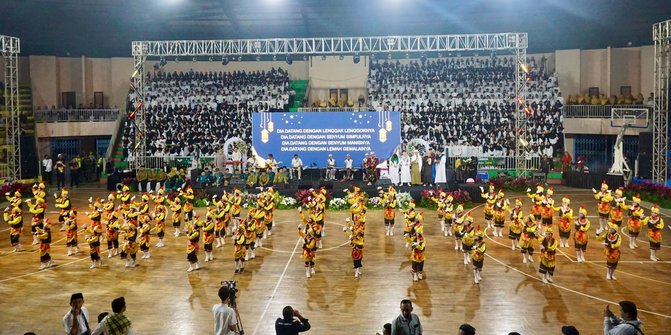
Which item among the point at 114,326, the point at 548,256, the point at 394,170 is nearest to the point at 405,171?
the point at 394,170

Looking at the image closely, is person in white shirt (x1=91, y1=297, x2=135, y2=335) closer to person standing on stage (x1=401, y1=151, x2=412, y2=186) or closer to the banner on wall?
person standing on stage (x1=401, y1=151, x2=412, y2=186)

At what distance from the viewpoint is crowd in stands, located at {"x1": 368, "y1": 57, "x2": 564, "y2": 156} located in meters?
37.8

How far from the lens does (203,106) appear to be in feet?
133

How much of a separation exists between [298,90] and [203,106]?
6305 mm

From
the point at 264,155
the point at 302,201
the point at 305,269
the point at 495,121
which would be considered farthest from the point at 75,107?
the point at 305,269

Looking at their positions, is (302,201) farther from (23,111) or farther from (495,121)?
(23,111)

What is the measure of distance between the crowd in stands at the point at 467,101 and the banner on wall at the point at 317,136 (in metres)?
4.03

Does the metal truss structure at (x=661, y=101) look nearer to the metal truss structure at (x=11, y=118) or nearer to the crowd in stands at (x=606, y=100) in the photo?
the crowd in stands at (x=606, y=100)

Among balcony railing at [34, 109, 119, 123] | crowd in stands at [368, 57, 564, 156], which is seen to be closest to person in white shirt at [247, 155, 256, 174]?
crowd in stands at [368, 57, 564, 156]

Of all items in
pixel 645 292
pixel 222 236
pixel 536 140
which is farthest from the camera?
pixel 536 140

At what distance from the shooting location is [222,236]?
22438mm

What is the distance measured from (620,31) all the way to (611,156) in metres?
6.94

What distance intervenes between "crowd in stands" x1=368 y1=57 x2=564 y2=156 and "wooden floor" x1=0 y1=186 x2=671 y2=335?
16.2 m

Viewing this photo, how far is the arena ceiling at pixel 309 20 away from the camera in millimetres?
34594
